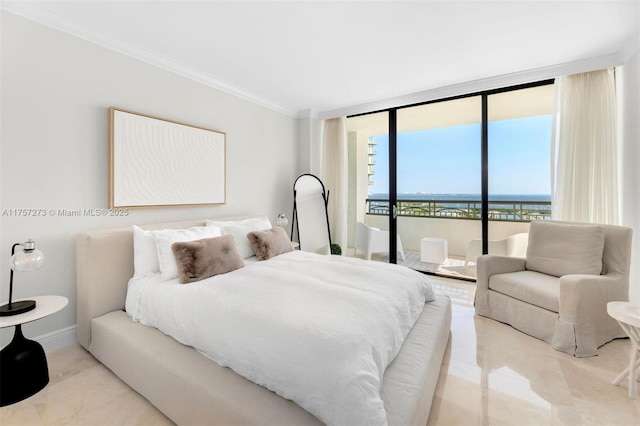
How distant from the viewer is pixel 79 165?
2.25 meters

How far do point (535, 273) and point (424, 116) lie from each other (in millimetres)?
2446

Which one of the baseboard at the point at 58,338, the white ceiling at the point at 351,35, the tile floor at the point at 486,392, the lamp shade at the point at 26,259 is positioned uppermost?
the white ceiling at the point at 351,35

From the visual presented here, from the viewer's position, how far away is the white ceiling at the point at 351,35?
6.61 ft

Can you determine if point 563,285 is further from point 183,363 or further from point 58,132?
point 58,132

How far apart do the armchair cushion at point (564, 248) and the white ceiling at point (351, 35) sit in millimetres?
1674

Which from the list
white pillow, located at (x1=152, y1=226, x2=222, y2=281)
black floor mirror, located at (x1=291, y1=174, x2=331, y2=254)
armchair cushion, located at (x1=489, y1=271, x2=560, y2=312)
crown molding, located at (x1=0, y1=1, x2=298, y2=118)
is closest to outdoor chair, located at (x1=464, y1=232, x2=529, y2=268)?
armchair cushion, located at (x1=489, y1=271, x2=560, y2=312)

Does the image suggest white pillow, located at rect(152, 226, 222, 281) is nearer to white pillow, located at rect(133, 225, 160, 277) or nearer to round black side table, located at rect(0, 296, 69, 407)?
white pillow, located at rect(133, 225, 160, 277)

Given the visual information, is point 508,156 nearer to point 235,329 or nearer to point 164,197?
point 235,329

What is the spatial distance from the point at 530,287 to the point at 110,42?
4157 mm

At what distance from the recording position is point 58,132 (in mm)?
2125

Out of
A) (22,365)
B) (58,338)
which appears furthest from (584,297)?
(58,338)

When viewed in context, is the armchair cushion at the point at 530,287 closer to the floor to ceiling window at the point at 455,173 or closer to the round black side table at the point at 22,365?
the floor to ceiling window at the point at 455,173

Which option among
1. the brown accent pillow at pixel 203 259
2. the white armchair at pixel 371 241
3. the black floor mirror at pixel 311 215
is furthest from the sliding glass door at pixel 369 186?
the brown accent pillow at pixel 203 259

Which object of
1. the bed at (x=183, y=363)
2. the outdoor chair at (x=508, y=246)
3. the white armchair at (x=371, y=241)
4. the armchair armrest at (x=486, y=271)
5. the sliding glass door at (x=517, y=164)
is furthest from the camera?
the white armchair at (x=371, y=241)
